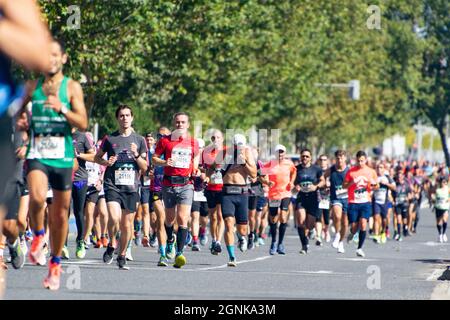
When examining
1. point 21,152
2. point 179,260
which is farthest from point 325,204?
point 21,152

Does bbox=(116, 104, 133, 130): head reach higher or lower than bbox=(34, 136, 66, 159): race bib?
higher

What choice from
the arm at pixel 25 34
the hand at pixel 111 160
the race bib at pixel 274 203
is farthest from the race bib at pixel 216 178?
the arm at pixel 25 34

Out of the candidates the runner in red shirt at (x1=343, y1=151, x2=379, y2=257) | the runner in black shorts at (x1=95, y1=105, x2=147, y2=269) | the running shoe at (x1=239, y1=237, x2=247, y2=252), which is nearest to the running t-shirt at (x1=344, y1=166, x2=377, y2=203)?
the runner in red shirt at (x1=343, y1=151, x2=379, y2=257)

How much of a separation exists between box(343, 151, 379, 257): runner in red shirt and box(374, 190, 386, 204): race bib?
5.34 metres

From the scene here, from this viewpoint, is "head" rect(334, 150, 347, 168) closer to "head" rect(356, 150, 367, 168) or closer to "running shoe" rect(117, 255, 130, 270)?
"head" rect(356, 150, 367, 168)

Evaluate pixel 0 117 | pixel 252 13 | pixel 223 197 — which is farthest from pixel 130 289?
pixel 252 13

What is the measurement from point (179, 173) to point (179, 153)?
27cm

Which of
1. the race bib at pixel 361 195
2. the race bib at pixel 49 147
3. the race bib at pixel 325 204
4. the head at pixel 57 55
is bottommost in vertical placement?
the race bib at pixel 325 204

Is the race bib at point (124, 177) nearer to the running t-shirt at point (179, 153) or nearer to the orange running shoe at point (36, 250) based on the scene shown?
the running t-shirt at point (179, 153)

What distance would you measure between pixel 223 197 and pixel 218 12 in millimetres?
19330

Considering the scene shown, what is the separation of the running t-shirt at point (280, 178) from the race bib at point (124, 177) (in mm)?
7576

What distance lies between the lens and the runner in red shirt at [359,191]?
23.7m

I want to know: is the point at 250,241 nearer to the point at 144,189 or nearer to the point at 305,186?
the point at 305,186

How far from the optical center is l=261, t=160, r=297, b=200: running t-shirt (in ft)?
76.9
